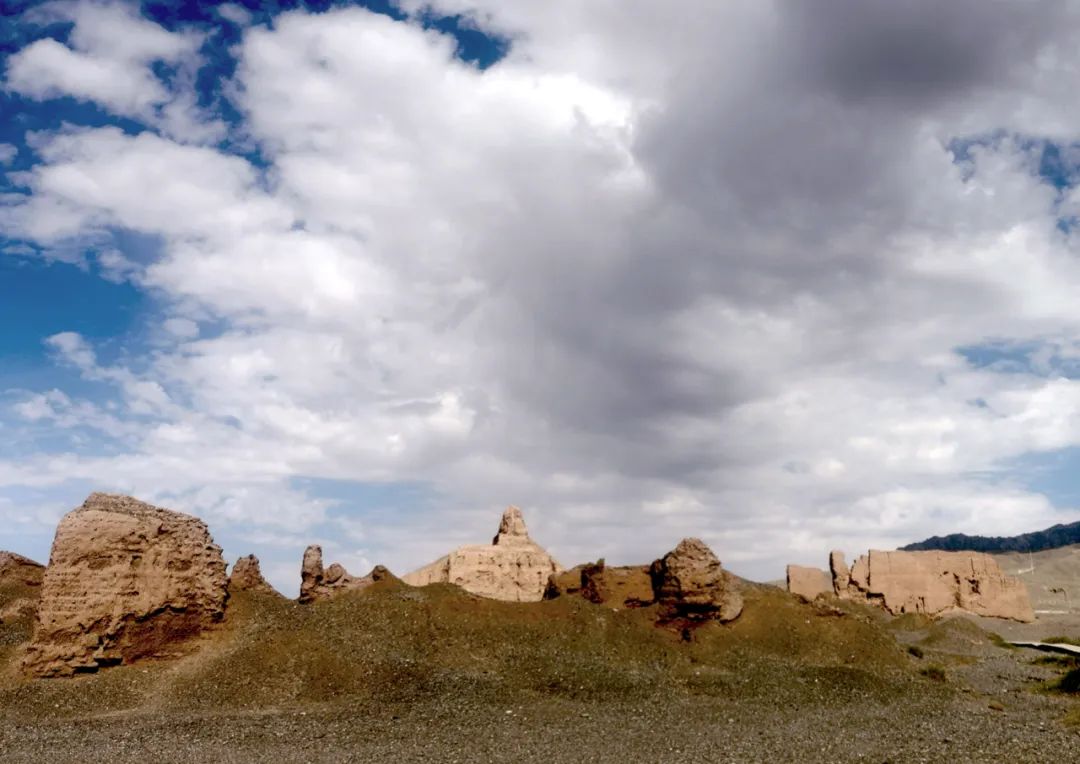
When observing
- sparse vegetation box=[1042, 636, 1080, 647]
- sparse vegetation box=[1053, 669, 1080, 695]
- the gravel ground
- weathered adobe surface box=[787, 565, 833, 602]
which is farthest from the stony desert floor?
weathered adobe surface box=[787, 565, 833, 602]

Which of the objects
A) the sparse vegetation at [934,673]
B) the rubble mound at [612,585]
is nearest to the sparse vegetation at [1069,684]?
the sparse vegetation at [934,673]

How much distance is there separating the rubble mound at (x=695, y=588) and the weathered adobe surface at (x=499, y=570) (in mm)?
22759

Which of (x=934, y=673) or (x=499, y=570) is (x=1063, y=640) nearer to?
(x=934, y=673)

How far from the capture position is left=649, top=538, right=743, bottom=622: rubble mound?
39000 millimetres

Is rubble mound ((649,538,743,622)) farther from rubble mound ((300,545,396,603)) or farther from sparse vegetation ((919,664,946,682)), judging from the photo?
rubble mound ((300,545,396,603))

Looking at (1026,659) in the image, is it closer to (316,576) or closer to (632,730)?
(632,730)

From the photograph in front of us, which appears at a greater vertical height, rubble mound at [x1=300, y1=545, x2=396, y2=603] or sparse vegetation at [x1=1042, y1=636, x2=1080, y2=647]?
rubble mound at [x1=300, y1=545, x2=396, y2=603]

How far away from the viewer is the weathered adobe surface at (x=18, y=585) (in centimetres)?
3553

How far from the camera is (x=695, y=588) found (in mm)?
39312

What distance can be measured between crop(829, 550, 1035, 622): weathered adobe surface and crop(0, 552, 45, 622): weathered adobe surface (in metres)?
66.0

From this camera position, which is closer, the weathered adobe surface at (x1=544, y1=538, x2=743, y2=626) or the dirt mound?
the dirt mound

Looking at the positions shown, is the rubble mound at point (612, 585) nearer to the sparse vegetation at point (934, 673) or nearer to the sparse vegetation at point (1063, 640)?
the sparse vegetation at point (934, 673)

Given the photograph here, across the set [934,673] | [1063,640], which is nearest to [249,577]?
[934,673]

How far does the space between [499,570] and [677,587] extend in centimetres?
2534
